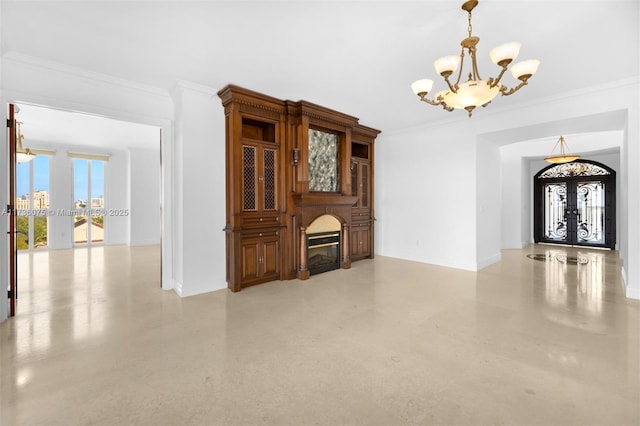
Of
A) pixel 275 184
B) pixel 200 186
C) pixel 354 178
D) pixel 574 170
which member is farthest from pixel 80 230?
pixel 574 170

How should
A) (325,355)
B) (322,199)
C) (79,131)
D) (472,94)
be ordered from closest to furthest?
(325,355), (472,94), (322,199), (79,131)

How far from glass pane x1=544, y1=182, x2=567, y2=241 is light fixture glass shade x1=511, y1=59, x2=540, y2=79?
27.3 ft

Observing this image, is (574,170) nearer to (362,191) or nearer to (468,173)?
(468,173)

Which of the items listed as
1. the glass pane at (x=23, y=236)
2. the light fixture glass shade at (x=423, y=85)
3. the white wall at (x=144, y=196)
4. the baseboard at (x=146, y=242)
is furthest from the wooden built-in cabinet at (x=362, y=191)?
the glass pane at (x=23, y=236)

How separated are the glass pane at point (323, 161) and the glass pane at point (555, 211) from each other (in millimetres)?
7561

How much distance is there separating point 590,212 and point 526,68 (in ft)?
27.8

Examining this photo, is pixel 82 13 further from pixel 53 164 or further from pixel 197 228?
pixel 53 164

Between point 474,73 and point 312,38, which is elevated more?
point 312,38

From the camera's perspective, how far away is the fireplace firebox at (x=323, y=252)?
201 inches

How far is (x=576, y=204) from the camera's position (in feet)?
28.1

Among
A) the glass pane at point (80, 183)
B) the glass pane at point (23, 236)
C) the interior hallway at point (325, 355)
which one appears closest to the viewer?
the interior hallway at point (325, 355)

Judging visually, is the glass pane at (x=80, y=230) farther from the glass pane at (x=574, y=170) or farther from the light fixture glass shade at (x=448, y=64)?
the glass pane at (x=574, y=170)

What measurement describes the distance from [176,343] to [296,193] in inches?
107

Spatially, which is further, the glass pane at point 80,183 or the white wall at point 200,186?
the glass pane at point 80,183
